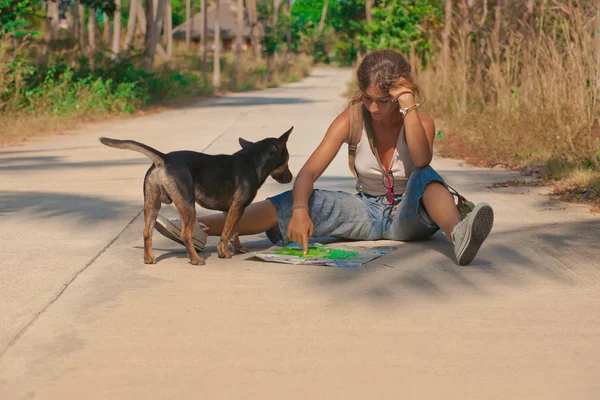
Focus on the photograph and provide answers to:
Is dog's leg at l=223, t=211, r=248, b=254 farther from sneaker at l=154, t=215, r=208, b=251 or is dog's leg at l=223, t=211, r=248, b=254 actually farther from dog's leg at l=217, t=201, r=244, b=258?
sneaker at l=154, t=215, r=208, b=251

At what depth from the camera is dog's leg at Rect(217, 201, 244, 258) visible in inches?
257

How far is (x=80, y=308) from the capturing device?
534 cm

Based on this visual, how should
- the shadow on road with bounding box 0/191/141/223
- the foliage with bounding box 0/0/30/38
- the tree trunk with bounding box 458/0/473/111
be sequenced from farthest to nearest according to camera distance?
the foliage with bounding box 0/0/30/38 → the tree trunk with bounding box 458/0/473/111 → the shadow on road with bounding box 0/191/141/223

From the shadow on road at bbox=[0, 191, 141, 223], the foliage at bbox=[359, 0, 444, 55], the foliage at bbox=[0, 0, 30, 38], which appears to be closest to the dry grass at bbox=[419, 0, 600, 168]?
the shadow on road at bbox=[0, 191, 141, 223]

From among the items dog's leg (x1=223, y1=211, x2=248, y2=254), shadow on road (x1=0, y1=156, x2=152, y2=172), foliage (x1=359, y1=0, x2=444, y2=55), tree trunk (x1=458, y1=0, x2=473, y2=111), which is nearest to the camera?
dog's leg (x1=223, y1=211, x2=248, y2=254)

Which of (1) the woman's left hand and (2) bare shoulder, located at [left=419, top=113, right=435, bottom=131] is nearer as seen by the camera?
(1) the woman's left hand

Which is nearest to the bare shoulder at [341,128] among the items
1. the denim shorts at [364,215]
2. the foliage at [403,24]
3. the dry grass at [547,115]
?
the denim shorts at [364,215]

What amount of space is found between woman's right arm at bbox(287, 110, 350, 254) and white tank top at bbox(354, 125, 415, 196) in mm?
150

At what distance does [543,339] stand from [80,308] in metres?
2.30

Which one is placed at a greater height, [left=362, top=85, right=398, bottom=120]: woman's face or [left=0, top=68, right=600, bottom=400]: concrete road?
[left=362, top=85, right=398, bottom=120]: woman's face

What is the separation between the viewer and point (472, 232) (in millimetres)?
6074

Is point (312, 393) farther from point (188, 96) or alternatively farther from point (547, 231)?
point (188, 96)

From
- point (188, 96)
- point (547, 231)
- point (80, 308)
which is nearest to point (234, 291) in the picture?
point (80, 308)

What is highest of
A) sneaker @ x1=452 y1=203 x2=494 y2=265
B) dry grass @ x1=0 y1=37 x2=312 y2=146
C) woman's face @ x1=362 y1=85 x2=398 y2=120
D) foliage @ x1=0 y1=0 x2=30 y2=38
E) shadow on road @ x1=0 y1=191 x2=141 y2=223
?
woman's face @ x1=362 y1=85 x2=398 y2=120
